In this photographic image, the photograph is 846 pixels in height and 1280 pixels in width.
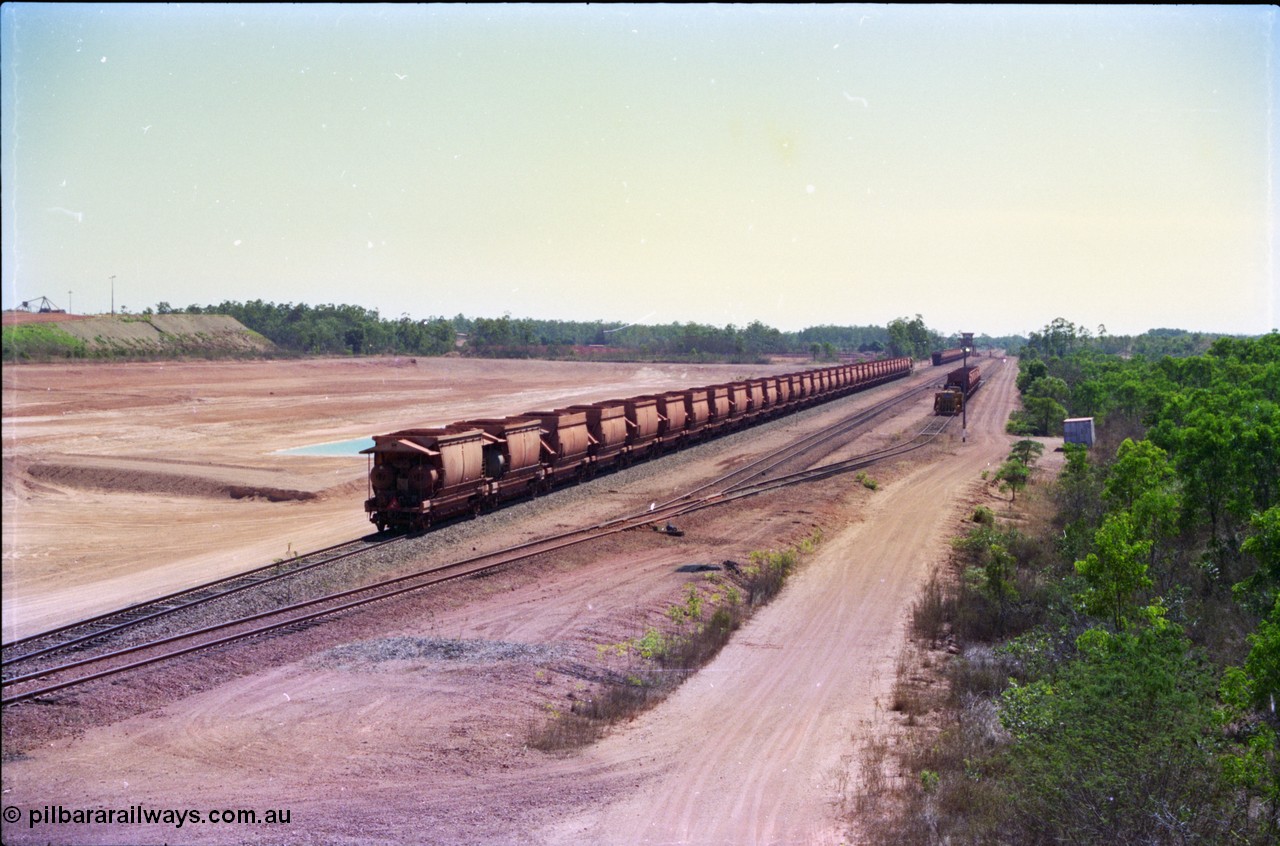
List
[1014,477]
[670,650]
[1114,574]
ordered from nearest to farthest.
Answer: [1114,574] → [670,650] → [1014,477]

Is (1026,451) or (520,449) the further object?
(1026,451)

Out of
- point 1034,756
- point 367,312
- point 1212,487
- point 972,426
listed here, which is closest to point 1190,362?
point 972,426

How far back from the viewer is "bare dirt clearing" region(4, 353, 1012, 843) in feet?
39.1

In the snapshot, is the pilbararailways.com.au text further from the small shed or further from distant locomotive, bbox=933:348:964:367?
distant locomotive, bbox=933:348:964:367

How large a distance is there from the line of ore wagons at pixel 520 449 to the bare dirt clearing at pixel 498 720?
2.08 meters

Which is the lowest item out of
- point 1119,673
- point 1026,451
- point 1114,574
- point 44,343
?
point 1119,673

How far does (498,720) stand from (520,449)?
60.4 ft

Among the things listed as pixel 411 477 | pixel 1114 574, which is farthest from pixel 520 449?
pixel 1114 574

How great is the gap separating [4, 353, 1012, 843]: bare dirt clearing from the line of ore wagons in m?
2.08

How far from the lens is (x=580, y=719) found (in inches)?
611

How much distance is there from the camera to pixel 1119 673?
40.8 feet

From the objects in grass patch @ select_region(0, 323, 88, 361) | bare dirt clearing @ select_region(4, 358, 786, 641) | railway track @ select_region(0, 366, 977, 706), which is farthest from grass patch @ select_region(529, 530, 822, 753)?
grass patch @ select_region(0, 323, 88, 361)

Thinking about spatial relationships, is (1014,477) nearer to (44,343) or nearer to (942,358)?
(44,343)

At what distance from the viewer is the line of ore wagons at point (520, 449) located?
28.3 meters
